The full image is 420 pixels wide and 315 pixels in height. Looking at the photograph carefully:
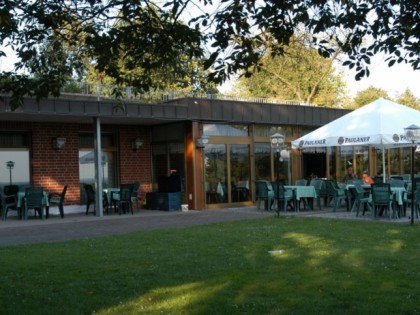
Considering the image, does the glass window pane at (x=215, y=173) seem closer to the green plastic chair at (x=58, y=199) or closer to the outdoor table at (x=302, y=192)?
the outdoor table at (x=302, y=192)

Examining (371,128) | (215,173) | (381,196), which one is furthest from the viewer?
(215,173)

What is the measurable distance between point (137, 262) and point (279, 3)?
13.2ft

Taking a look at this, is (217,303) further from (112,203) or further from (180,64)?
(112,203)

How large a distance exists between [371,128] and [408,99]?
120 ft

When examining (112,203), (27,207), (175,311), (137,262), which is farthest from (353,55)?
(112,203)

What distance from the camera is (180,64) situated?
6.43 m

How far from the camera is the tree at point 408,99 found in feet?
151

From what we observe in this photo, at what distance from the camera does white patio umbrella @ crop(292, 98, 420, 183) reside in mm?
13164

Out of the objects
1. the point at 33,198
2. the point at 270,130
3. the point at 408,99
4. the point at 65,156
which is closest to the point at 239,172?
the point at 270,130

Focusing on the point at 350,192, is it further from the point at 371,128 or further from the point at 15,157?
the point at 15,157

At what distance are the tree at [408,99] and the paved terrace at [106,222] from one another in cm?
3374

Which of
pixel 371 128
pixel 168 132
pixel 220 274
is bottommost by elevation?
pixel 220 274

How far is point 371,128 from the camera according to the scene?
1359 cm

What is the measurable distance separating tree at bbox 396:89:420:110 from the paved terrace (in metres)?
33.7
